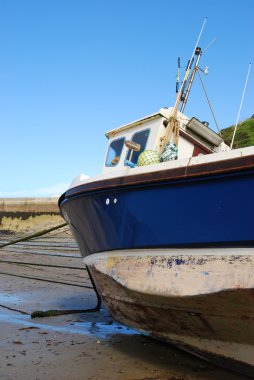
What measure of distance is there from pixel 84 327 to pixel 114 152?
2133 mm

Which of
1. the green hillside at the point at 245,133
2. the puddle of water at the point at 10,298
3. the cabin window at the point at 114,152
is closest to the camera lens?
the cabin window at the point at 114,152

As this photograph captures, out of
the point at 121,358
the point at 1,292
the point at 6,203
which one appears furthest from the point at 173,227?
the point at 6,203

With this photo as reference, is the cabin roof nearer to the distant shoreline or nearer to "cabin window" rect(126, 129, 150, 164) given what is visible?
"cabin window" rect(126, 129, 150, 164)

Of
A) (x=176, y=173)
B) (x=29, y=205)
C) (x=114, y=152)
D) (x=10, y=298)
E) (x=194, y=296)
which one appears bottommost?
(x=10, y=298)

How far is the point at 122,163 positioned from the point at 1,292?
3329 mm

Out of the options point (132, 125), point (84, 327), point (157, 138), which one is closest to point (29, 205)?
point (132, 125)

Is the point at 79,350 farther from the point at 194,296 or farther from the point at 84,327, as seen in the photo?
the point at 194,296

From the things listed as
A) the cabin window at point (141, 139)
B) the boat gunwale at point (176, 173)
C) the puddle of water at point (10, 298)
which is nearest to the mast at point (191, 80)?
the cabin window at point (141, 139)

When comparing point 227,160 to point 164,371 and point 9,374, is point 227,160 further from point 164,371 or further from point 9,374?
point 9,374

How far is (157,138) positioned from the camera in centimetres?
549

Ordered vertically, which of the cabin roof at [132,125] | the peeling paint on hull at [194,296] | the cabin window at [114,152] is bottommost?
the peeling paint on hull at [194,296]

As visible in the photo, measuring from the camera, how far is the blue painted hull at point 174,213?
129 inches

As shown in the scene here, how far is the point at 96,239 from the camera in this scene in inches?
180

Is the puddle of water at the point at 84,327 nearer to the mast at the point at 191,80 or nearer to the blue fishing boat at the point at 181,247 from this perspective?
the blue fishing boat at the point at 181,247
